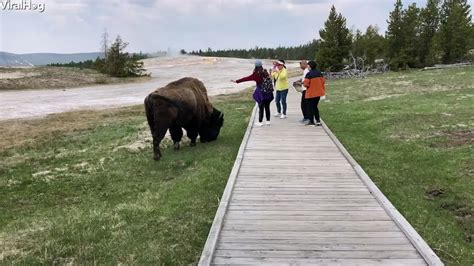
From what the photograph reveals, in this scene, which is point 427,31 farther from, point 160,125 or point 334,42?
point 160,125

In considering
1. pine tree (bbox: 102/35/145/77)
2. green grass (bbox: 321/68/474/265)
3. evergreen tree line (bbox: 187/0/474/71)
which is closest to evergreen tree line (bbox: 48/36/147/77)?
pine tree (bbox: 102/35/145/77)

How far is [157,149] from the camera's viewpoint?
11.3 metres

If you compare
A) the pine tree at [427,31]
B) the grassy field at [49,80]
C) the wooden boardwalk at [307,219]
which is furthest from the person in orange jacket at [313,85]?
the pine tree at [427,31]

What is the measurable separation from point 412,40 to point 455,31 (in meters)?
3.49

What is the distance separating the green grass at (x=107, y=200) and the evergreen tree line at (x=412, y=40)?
89.3 ft

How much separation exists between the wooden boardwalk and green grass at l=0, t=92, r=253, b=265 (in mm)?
502

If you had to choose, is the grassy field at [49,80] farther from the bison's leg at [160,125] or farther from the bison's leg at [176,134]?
the bison's leg at [160,125]

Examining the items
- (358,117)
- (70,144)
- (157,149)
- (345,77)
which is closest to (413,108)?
→ (358,117)

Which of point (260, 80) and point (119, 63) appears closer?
point (260, 80)

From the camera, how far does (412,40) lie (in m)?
40.8

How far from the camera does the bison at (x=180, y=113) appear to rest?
36.3ft

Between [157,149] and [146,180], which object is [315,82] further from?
[146,180]

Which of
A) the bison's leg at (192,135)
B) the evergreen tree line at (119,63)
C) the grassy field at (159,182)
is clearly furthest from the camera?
the evergreen tree line at (119,63)

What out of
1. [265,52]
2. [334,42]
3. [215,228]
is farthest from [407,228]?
[265,52]
